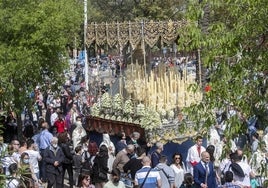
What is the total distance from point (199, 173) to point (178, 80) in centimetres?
845

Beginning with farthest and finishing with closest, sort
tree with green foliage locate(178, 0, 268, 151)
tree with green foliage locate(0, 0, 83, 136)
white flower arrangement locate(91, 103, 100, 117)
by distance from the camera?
white flower arrangement locate(91, 103, 100, 117), tree with green foliage locate(0, 0, 83, 136), tree with green foliage locate(178, 0, 268, 151)

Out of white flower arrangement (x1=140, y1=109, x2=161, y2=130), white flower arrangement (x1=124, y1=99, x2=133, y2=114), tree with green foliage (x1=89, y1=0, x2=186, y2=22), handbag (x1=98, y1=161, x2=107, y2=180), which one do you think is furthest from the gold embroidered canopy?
tree with green foliage (x1=89, y1=0, x2=186, y2=22)

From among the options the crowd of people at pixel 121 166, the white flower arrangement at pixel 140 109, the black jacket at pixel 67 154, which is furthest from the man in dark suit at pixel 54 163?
the white flower arrangement at pixel 140 109

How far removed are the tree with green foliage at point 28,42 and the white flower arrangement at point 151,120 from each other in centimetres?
314

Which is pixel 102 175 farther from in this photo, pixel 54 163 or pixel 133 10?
pixel 133 10

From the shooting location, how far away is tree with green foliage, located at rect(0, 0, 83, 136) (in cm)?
2103

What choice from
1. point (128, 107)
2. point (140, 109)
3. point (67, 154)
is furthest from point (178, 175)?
point (128, 107)

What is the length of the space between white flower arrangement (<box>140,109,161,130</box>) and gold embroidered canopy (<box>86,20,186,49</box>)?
3.83 m

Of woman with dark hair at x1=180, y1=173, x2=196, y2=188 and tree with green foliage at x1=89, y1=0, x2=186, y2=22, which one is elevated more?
tree with green foliage at x1=89, y1=0, x2=186, y2=22

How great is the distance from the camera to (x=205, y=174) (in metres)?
14.3

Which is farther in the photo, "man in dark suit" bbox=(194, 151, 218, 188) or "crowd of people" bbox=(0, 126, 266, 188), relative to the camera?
"man in dark suit" bbox=(194, 151, 218, 188)

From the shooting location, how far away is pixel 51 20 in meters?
21.7

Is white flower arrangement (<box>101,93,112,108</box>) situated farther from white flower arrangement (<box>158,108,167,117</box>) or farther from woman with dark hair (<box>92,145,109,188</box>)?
woman with dark hair (<box>92,145,109,188</box>)

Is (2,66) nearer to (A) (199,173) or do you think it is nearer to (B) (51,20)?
(B) (51,20)
